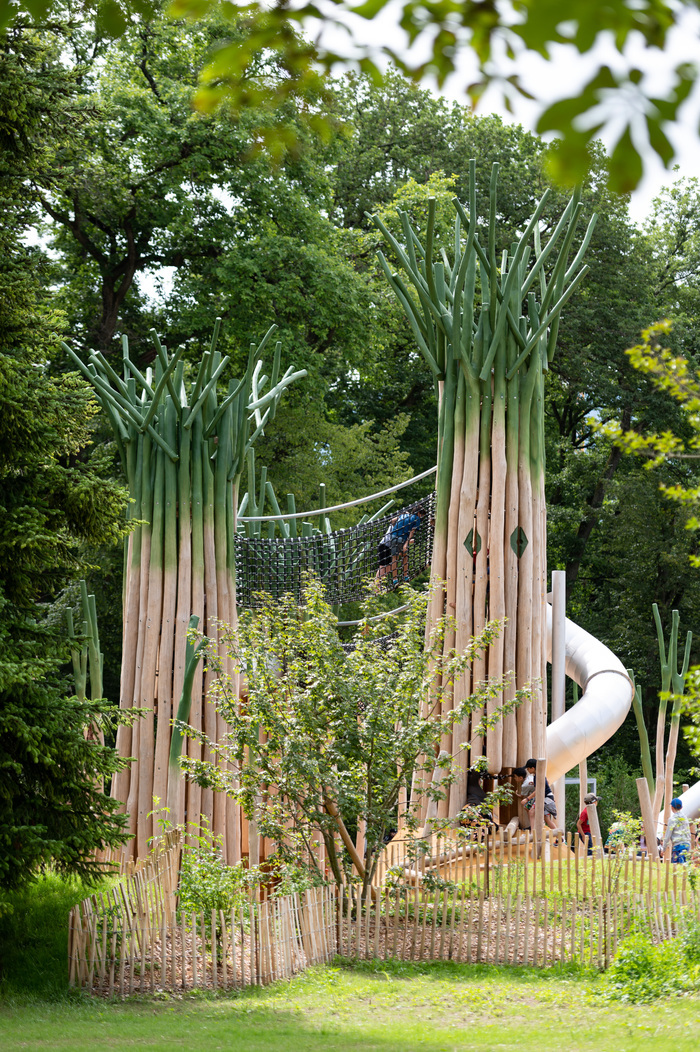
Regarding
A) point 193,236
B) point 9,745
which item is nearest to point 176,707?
point 9,745

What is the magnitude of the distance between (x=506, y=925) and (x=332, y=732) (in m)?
1.59

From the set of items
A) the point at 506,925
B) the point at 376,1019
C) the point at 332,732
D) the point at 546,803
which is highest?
the point at 332,732

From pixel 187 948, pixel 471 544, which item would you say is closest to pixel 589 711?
pixel 471 544

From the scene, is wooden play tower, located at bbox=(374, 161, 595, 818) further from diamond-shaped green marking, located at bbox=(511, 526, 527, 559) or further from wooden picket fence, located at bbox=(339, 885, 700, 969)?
wooden picket fence, located at bbox=(339, 885, 700, 969)

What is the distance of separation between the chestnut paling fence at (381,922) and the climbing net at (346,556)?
10.1 ft

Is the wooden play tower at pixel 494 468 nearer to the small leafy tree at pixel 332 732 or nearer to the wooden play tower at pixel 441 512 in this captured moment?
the wooden play tower at pixel 441 512

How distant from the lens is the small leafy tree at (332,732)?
7.16 metres

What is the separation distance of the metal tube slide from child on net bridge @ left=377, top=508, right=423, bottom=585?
63.6 inches

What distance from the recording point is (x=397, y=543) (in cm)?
1021

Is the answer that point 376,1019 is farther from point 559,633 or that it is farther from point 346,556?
point 346,556

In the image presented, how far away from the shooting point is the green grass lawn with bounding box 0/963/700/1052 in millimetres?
5059

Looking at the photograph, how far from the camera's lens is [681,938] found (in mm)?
6496

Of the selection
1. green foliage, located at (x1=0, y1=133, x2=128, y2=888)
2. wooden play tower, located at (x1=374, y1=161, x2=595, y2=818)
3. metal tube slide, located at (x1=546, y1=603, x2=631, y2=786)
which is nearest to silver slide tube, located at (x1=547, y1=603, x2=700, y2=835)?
metal tube slide, located at (x1=546, y1=603, x2=631, y2=786)

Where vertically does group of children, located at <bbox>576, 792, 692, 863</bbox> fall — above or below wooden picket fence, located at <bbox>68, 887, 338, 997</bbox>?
above
